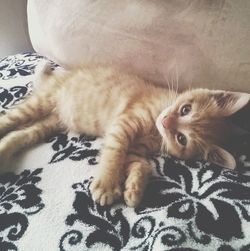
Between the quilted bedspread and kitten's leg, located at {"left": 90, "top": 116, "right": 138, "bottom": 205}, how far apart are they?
28 millimetres

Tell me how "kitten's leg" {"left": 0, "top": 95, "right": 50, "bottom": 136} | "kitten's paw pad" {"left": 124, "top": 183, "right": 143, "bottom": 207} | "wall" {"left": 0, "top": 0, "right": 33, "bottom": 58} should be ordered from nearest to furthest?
"kitten's paw pad" {"left": 124, "top": 183, "right": 143, "bottom": 207}, "kitten's leg" {"left": 0, "top": 95, "right": 50, "bottom": 136}, "wall" {"left": 0, "top": 0, "right": 33, "bottom": 58}

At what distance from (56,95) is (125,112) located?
355mm

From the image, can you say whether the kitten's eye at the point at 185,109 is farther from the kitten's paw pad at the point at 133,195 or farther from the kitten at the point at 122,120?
the kitten's paw pad at the point at 133,195

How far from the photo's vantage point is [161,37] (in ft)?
3.72

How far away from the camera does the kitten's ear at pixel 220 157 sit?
100cm

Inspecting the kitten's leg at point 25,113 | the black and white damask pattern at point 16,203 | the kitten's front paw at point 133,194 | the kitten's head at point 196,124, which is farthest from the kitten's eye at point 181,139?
the kitten's leg at point 25,113

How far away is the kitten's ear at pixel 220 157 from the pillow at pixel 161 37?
205mm

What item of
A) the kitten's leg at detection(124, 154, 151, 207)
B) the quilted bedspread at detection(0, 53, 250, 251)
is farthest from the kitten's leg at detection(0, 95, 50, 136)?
the kitten's leg at detection(124, 154, 151, 207)

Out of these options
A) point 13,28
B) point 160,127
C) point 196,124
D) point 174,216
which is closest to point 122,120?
point 160,127

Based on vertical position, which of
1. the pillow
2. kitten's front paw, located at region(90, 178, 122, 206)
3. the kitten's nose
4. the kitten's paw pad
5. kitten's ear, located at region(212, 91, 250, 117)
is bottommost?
kitten's front paw, located at region(90, 178, 122, 206)

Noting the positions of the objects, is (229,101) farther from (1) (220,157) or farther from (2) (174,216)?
(2) (174,216)

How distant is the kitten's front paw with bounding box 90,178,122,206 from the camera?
895 mm

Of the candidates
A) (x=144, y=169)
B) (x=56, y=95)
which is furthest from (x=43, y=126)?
(x=144, y=169)

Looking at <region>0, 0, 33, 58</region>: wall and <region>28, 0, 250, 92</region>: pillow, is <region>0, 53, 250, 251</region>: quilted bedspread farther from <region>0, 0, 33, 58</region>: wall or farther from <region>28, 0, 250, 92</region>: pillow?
<region>0, 0, 33, 58</region>: wall
